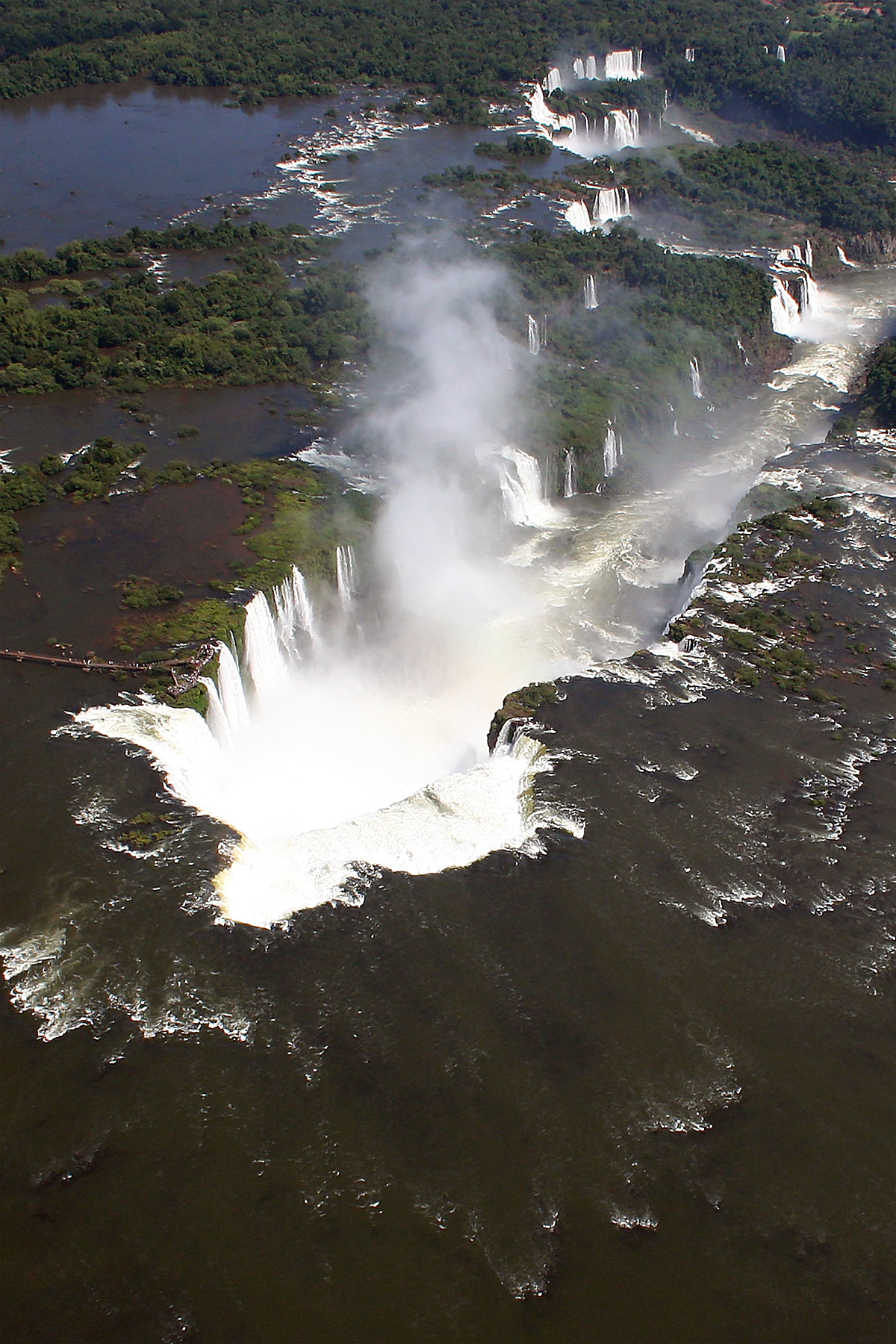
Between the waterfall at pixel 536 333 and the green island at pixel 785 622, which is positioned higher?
the waterfall at pixel 536 333

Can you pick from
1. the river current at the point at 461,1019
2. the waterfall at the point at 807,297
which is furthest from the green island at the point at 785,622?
the waterfall at the point at 807,297

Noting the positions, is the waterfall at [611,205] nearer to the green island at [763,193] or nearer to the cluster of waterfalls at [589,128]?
the green island at [763,193]

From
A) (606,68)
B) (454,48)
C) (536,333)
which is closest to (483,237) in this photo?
(536,333)

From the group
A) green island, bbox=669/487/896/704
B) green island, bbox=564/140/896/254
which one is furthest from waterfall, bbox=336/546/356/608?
green island, bbox=564/140/896/254

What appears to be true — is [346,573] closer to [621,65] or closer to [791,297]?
[791,297]

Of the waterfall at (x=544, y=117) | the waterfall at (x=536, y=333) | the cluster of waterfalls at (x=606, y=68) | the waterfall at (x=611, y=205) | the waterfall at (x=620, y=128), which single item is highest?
the cluster of waterfalls at (x=606, y=68)

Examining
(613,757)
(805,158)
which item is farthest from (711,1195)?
(805,158)
